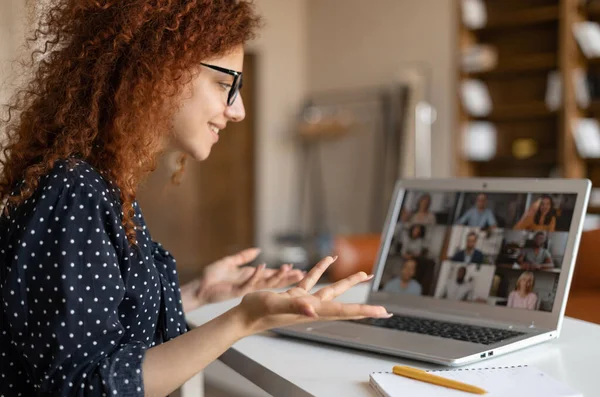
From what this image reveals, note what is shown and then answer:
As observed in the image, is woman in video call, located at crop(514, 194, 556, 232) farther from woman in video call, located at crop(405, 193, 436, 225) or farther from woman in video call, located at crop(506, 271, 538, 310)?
woman in video call, located at crop(405, 193, 436, 225)

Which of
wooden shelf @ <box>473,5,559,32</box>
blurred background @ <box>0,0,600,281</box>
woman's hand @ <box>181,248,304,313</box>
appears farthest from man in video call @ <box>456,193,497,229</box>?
wooden shelf @ <box>473,5,559,32</box>

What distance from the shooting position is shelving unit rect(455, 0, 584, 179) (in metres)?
4.83

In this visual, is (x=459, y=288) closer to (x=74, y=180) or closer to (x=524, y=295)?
(x=524, y=295)

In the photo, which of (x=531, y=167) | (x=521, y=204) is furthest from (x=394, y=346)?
(x=531, y=167)

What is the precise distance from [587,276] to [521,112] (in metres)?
3.54

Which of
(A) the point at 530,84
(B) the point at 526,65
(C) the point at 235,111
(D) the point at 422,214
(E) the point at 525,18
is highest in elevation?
(E) the point at 525,18

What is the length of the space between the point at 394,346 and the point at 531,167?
180 inches

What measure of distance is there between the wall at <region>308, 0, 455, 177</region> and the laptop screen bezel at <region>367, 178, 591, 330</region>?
4064 mm

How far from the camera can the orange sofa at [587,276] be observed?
5.65 ft

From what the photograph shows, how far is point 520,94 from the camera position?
5379 millimetres

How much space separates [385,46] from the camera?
587cm

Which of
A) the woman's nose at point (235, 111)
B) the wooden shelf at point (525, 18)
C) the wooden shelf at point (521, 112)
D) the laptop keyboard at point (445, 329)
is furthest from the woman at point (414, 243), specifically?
the wooden shelf at point (525, 18)

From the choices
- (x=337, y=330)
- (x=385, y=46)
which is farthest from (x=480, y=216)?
(x=385, y=46)

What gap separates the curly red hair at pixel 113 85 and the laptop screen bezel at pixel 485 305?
596mm
